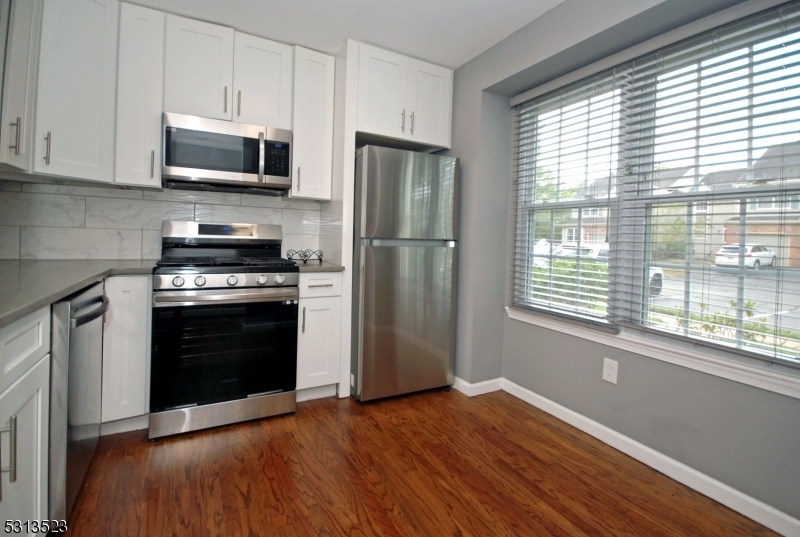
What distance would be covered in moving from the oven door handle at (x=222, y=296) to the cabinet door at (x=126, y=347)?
134mm

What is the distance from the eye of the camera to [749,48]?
167cm

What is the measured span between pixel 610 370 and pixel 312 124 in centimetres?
244

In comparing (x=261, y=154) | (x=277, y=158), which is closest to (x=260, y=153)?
(x=261, y=154)

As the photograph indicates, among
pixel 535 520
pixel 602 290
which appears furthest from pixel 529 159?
pixel 535 520

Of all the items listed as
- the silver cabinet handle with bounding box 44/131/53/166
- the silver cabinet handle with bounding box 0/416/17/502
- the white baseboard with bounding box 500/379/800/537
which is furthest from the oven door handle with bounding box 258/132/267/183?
the white baseboard with bounding box 500/379/800/537

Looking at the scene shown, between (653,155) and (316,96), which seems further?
(316,96)

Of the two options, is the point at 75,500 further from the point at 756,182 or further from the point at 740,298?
the point at 756,182

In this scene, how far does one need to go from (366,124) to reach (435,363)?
1746mm

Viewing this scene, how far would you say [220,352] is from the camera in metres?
2.20

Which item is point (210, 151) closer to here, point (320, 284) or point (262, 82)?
point (262, 82)

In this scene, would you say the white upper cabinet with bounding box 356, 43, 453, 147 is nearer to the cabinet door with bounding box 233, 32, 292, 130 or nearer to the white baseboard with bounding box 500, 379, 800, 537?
the cabinet door with bounding box 233, 32, 292, 130

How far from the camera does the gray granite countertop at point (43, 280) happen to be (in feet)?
3.37

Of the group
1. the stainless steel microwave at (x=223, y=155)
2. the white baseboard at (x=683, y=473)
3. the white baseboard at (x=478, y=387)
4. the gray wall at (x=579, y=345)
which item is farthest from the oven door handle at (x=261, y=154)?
the white baseboard at (x=683, y=473)

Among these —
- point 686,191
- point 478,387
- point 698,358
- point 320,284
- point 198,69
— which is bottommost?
point 478,387
